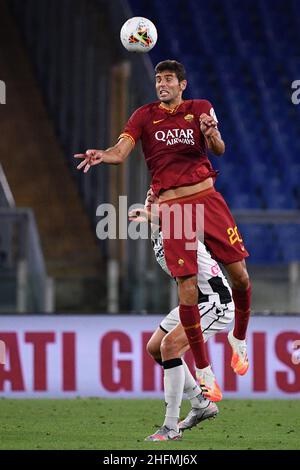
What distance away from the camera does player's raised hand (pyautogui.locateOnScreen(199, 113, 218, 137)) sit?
22.0 ft

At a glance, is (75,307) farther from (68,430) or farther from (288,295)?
(68,430)

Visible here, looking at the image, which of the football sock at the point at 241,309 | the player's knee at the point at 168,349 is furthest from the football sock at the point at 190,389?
the football sock at the point at 241,309

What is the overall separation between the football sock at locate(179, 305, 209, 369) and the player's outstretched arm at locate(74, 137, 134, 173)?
0.92 metres

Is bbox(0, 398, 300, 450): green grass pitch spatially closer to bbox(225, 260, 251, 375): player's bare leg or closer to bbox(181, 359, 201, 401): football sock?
bbox(181, 359, 201, 401): football sock

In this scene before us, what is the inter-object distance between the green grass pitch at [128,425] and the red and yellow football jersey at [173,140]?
1.51 metres

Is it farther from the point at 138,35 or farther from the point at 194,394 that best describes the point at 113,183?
the point at 194,394

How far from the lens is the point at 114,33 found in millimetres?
15547

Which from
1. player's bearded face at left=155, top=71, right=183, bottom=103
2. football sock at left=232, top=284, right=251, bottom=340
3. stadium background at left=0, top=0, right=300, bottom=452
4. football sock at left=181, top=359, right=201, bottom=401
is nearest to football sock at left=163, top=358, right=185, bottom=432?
Result: football sock at left=181, top=359, right=201, bottom=401

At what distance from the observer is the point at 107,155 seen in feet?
21.8

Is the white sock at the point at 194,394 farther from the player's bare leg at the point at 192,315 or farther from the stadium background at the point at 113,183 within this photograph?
the stadium background at the point at 113,183

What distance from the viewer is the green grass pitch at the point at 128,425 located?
658 centimetres

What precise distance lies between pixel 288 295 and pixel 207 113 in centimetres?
413

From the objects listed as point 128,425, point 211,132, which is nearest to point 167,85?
point 211,132

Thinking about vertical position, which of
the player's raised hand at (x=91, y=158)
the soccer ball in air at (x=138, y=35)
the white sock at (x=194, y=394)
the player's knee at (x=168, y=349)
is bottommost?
the white sock at (x=194, y=394)
